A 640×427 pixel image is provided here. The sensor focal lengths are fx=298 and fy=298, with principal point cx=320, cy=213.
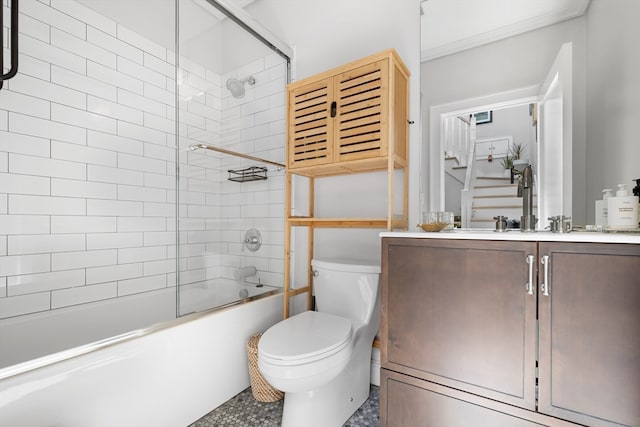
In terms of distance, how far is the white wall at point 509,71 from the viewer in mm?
1276

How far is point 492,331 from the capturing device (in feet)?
3.45

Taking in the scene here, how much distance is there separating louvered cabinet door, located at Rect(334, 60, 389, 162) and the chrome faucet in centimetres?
61

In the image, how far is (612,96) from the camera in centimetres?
120

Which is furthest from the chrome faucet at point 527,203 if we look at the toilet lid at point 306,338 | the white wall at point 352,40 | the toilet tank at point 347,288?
the toilet lid at point 306,338

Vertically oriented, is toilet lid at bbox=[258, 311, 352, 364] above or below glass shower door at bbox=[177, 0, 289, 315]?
below

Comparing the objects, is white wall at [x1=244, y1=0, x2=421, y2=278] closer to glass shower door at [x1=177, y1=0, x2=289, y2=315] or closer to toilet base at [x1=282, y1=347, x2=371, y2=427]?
glass shower door at [x1=177, y1=0, x2=289, y2=315]

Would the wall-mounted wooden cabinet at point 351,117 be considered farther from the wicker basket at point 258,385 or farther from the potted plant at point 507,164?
the wicker basket at point 258,385

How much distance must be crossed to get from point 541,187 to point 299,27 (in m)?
1.91

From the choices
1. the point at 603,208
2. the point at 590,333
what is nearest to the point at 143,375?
the point at 590,333

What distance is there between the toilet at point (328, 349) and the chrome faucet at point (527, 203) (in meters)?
0.69

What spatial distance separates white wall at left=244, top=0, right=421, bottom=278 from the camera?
1.73 m

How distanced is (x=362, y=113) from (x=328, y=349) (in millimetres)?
1153

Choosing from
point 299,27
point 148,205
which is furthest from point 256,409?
point 299,27

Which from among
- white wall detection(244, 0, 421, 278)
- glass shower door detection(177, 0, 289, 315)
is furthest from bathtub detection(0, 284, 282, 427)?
white wall detection(244, 0, 421, 278)
